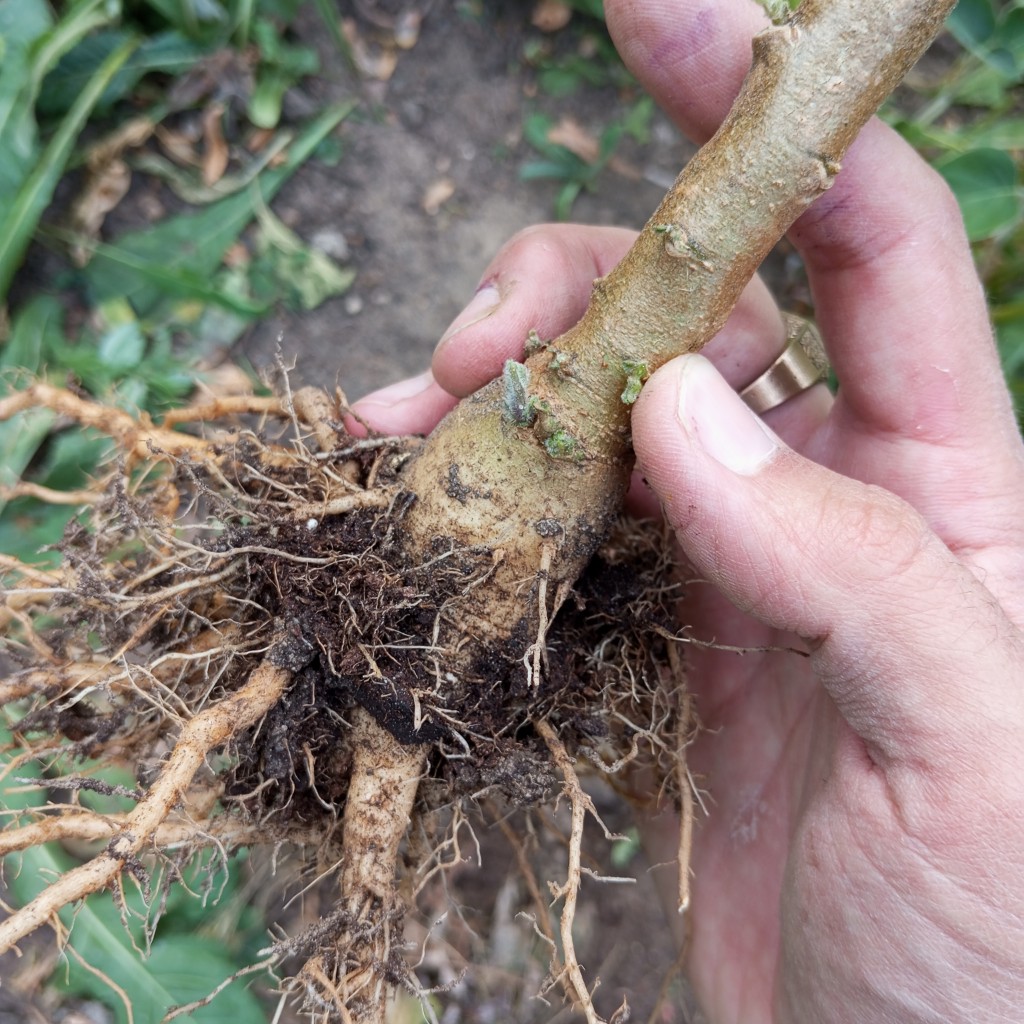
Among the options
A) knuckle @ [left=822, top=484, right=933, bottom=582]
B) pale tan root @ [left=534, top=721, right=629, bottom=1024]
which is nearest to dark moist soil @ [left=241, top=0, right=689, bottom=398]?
pale tan root @ [left=534, top=721, right=629, bottom=1024]

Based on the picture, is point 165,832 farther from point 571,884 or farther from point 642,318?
point 642,318

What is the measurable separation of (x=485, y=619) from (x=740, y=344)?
0.77 m

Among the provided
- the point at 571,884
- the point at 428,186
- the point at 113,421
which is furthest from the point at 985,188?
the point at 113,421

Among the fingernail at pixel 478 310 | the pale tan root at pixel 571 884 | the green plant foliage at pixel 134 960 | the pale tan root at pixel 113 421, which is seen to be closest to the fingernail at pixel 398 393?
the fingernail at pixel 478 310

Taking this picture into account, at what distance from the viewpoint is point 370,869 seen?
123 centimetres

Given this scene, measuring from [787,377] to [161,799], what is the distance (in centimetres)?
130

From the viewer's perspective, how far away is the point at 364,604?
1.20 metres

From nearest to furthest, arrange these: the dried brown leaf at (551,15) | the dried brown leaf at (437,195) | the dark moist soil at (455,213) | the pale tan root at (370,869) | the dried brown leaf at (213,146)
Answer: the pale tan root at (370,869) → the dark moist soil at (455,213) → the dried brown leaf at (213,146) → the dried brown leaf at (437,195) → the dried brown leaf at (551,15)

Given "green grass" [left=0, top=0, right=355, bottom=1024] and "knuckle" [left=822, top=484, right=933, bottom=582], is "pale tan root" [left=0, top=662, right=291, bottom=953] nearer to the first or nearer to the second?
"knuckle" [left=822, top=484, right=933, bottom=582]

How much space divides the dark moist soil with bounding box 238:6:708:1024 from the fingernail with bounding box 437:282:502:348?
1.00m

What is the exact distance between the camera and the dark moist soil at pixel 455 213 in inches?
89.5

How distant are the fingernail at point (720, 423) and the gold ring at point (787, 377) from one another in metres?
0.46

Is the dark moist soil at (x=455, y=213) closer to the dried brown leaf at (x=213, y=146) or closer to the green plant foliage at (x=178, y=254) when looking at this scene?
the green plant foliage at (x=178, y=254)

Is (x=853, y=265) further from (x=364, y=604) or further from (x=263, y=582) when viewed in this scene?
(x=263, y=582)
